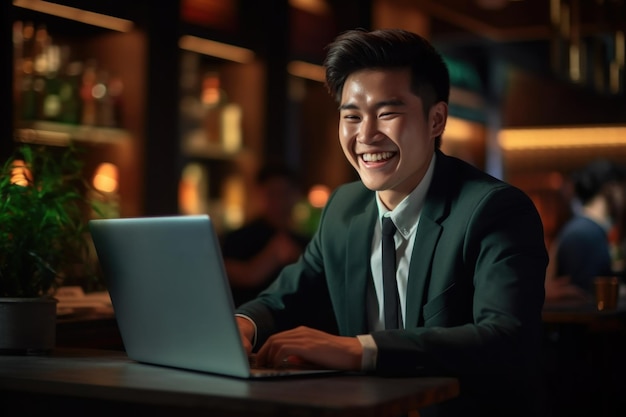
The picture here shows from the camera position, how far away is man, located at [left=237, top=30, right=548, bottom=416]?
2.00 metres

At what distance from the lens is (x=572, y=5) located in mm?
5746

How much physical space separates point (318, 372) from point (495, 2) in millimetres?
6030

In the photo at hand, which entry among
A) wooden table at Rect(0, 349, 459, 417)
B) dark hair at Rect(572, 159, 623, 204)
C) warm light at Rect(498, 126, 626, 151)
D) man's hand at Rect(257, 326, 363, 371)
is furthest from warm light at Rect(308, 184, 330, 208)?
man's hand at Rect(257, 326, 363, 371)

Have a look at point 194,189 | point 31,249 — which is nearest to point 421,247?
point 31,249

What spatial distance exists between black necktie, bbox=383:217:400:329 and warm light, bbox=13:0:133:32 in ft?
7.30

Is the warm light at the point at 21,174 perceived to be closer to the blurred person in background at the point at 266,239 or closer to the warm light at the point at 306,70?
the blurred person in background at the point at 266,239

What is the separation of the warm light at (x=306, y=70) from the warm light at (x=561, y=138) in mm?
4167

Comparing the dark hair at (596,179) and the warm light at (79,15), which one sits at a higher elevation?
the warm light at (79,15)

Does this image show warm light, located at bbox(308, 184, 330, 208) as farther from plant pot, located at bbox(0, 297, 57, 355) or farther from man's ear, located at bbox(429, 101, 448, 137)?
plant pot, located at bbox(0, 297, 57, 355)

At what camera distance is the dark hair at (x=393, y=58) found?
2.26 metres

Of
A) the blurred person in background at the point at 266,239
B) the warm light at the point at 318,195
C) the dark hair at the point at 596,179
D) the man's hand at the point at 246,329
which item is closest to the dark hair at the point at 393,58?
→ the man's hand at the point at 246,329

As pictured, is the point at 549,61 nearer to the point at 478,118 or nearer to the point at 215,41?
the point at 478,118

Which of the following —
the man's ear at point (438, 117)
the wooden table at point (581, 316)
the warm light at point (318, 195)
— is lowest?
the wooden table at point (581, 316)

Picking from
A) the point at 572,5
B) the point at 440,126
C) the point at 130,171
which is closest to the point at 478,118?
the point at 572,5
